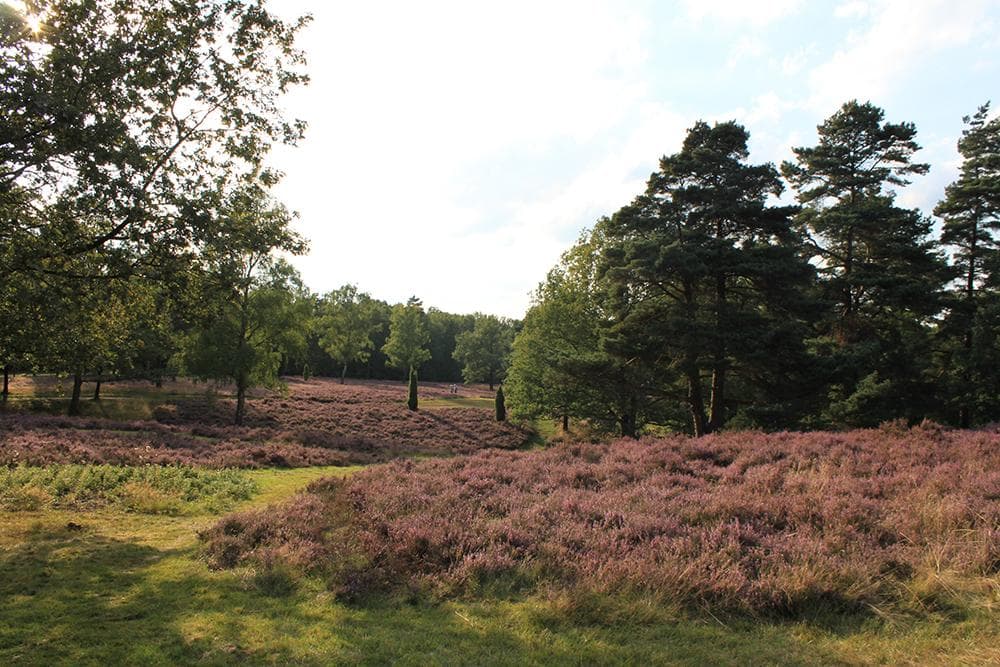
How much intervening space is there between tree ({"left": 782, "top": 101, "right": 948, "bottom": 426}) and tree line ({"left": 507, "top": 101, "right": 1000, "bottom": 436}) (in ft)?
0.25

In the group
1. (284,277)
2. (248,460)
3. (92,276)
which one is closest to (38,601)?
(92,276)

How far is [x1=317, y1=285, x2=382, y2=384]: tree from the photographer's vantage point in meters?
74.1

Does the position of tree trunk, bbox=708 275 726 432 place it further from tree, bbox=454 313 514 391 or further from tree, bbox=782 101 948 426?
tree, bbox=454 313 514 391

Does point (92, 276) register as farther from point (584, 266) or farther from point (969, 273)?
point (969, 273)

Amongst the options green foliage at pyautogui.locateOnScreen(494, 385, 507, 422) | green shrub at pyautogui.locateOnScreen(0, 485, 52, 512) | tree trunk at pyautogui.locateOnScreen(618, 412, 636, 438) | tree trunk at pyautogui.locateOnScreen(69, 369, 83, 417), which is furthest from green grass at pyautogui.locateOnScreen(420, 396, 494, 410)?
green shrub at pyautogui.locateOnScreen(0, 485, 52, 512)

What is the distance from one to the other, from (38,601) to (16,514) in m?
5.67

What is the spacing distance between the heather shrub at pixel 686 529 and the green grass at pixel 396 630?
346mm

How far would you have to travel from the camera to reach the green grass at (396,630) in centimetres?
489

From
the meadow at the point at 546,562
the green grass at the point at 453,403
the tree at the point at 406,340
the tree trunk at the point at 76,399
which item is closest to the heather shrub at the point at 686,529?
the meadow at the point at 546,562

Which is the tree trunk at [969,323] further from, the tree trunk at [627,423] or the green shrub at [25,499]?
the green shrub at [25,499]

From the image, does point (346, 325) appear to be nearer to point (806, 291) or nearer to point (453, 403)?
point (453, 403)

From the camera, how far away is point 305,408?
4228 centimetres

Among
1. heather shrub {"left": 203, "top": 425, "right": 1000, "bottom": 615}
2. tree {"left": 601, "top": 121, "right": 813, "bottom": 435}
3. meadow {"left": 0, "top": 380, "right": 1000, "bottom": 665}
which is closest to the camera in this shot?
meadow {"left": 0, "top": 380, "right": 1000, "bottom": 665}

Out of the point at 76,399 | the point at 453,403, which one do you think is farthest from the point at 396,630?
the point at 453,403
